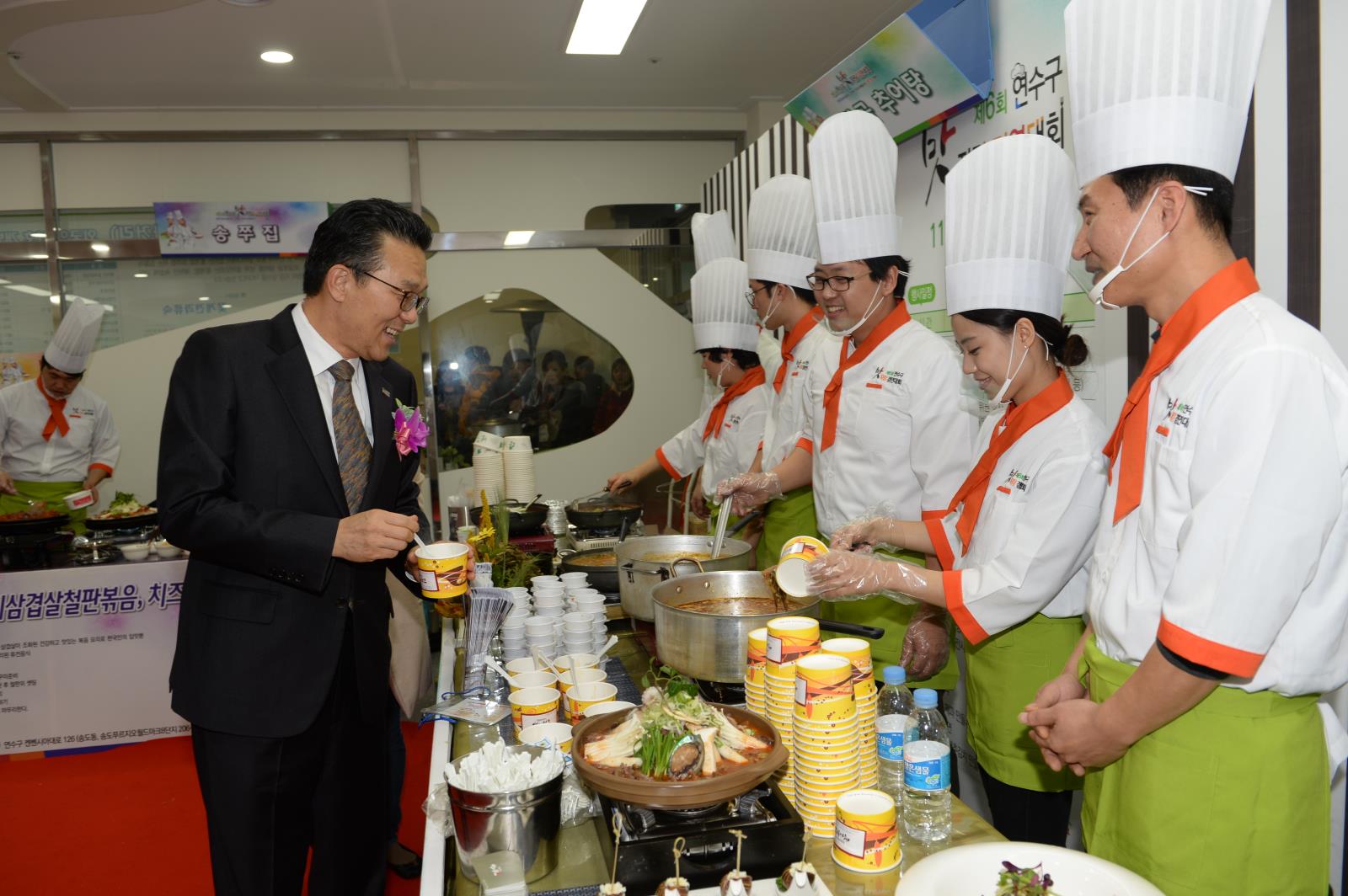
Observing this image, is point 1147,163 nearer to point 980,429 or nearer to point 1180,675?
point 1180,675

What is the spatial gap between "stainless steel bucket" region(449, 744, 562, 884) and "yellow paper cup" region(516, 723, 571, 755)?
0.23m

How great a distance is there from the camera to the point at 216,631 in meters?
1.98

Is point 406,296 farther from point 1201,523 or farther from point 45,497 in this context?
point 45,497

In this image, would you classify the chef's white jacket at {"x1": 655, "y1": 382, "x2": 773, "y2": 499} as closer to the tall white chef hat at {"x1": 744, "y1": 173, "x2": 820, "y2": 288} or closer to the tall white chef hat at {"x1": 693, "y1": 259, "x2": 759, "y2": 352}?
the tall white chef hat at {"x1": 693, "y1": 259, "x2": 759, "y2": 352}

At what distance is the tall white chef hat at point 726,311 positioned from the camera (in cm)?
456

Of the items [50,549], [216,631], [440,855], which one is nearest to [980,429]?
[440,855]

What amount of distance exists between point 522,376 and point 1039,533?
5.73 meters

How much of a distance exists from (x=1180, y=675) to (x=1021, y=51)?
2173mm

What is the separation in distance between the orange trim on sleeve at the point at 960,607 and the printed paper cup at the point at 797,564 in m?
0.28

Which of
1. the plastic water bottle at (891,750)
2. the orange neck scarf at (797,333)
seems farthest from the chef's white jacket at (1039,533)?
the orange neck scarf at (797,333)

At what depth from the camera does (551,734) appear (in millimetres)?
1667

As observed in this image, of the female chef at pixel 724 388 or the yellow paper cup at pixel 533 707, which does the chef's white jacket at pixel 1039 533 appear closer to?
the yellow paper cup at pixel 533 707

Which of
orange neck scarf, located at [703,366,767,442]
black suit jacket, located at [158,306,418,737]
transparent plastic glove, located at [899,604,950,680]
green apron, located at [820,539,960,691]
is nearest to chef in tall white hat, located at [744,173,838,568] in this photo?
orange neck scarf, located at [703,366,767,442]

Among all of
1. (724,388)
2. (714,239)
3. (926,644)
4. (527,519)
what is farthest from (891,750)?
(714,239)
